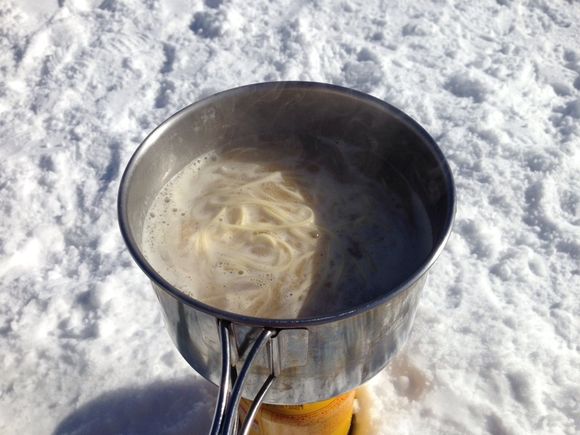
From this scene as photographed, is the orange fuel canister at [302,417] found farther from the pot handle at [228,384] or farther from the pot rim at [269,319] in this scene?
the pot rim at [269,319]

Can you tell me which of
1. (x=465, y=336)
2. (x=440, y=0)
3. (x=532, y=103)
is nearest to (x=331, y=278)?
(x=465, y=336)

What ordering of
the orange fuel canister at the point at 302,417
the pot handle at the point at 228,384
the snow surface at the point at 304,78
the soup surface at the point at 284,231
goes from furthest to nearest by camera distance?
the snow surface at the point at 304,78 < the orange fuel canister at the point at 302,417 < the soup surface at the point at 284,231 < the pot handle at the point at 228,384

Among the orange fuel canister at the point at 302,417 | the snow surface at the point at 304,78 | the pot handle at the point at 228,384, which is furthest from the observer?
the snow surface at the point at 304,78

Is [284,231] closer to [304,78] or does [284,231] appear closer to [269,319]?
[269,319]

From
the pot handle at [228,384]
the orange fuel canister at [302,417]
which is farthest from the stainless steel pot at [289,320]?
the orange fuel canister at [302,417]

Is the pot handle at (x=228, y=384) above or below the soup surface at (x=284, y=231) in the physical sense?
above
